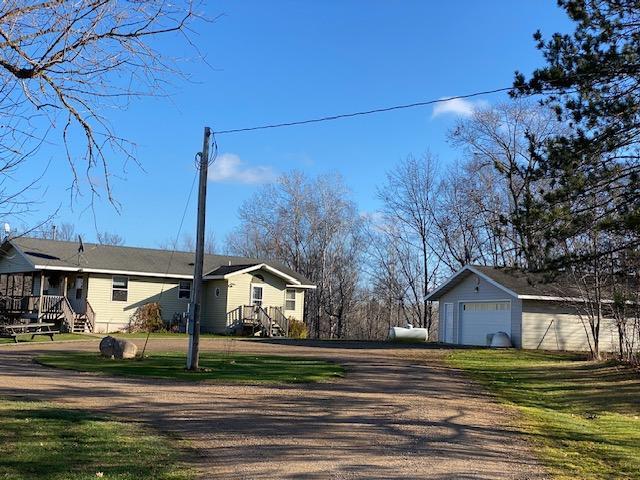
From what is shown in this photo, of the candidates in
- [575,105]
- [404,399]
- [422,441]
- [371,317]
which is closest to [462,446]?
[422,441]

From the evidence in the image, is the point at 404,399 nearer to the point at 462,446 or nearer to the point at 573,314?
the point at 462,446

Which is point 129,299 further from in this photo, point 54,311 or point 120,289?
point 54,311

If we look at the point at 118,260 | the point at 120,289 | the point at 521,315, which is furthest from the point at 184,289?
the point at 521,315

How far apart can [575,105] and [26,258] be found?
25.9 metres

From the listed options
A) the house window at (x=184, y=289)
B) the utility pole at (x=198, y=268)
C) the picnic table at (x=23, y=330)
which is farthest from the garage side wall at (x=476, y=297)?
the picnic table at (x=23, y=330)

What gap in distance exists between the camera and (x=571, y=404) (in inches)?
554

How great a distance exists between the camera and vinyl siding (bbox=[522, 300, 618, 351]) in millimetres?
27531

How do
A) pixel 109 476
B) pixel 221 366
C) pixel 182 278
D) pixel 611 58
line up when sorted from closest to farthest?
pixel 109 476 < pixel 611 58 < pixel 221 366 < pixel 182 278

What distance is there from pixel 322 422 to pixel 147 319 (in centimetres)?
2482

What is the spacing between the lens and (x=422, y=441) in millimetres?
8352

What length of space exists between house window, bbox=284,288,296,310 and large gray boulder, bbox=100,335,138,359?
64.7 feet

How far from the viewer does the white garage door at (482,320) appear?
28672 mm

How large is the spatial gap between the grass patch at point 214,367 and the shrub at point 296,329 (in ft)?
52.7

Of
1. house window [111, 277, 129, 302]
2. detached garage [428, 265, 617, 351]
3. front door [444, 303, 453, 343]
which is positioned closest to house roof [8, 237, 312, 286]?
house window [111, 277, 129, 302]
